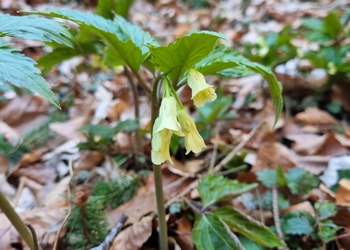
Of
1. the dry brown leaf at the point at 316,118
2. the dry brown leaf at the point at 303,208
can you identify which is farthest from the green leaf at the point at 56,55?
the dry brown leaf at the point at 316,118

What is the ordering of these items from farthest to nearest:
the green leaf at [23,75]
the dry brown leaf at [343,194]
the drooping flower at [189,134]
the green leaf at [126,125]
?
the green leaf at [126,125]
the dry brown leaf at [343,194]
the drooping flower at [189,134]
the green leaf at [23,75]

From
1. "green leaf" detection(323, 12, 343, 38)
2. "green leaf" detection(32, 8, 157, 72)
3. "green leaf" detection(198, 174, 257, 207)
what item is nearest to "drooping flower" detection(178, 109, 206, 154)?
"green leaf" detection(32, 8, 157, 72)

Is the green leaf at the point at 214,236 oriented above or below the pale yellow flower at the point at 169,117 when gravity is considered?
below

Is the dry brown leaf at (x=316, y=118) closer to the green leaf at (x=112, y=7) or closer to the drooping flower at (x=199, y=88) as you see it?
the green leaf at (x=112, y=7)

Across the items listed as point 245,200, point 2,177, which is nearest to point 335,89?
point 245,200

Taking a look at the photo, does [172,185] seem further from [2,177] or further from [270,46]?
[270,46]
